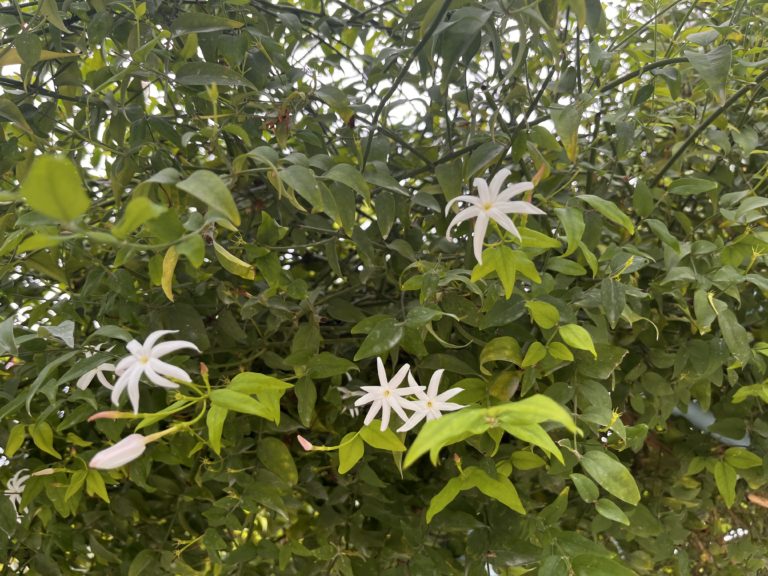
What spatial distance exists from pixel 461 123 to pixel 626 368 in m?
0.21

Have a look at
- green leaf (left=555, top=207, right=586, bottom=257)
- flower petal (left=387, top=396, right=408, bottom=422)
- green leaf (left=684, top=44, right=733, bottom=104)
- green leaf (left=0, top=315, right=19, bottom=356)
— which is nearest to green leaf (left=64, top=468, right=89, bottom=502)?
green leaf (left=0, top=315, right=19, bottom=356)

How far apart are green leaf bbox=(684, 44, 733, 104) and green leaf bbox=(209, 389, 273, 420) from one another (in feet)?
0.90

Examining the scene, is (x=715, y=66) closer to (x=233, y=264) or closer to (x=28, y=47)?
(x=233, y=264)

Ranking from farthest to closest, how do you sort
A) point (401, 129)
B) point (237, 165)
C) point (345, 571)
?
point (401, 129) → point (345, 571) → point (237, 165)

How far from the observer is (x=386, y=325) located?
36 centimetres

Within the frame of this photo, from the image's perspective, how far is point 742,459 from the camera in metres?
0.46

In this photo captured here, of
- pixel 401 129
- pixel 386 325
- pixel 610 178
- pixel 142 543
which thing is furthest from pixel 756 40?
pixel 142 543

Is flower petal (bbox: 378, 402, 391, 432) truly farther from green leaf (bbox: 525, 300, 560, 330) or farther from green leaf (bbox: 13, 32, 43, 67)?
green leaf (bbox: 13, 32, 43, 67)

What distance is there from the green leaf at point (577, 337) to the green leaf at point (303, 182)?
0.14m

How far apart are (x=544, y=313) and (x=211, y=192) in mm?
182

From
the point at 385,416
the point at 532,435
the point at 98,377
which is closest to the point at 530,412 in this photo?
the point at 532,435

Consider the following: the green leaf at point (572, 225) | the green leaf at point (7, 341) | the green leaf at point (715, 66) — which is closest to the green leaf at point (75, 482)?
the green leaf at point (7, 341)

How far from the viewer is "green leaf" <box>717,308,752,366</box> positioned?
38cm

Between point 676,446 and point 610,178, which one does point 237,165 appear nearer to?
point 610,178
